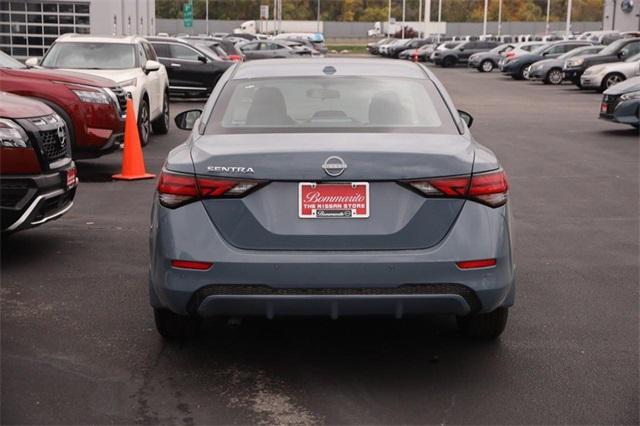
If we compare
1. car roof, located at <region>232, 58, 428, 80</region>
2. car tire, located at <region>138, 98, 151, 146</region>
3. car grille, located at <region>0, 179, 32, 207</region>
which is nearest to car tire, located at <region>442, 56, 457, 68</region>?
car tire, located at <region>138, 98, 151, 146</region>

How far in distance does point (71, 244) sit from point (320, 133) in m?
3.92

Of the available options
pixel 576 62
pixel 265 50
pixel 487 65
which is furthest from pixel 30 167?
pixel 487 65

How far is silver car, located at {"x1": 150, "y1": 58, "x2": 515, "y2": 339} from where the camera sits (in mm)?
4738

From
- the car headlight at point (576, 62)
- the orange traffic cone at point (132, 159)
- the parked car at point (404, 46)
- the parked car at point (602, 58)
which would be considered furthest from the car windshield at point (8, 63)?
the parked car at point (404, 46)

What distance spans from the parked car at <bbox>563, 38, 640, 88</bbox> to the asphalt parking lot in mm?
28771

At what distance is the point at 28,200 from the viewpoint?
7375 millimetres

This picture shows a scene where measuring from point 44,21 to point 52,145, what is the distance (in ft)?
99.6

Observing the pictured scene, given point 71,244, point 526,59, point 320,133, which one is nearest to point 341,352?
point 320,133

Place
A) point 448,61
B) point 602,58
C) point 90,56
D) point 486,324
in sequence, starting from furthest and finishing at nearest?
point 448,61, point 602,58, point 90,56, point 486,324

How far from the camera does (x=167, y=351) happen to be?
18.2ft

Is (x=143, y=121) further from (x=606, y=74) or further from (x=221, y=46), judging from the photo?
(x=606, y=74)

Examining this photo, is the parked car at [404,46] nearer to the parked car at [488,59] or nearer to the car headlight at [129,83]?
the parked car at [488,59]

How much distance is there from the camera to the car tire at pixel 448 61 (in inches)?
2378

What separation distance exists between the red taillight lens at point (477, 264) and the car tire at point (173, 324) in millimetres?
1618
